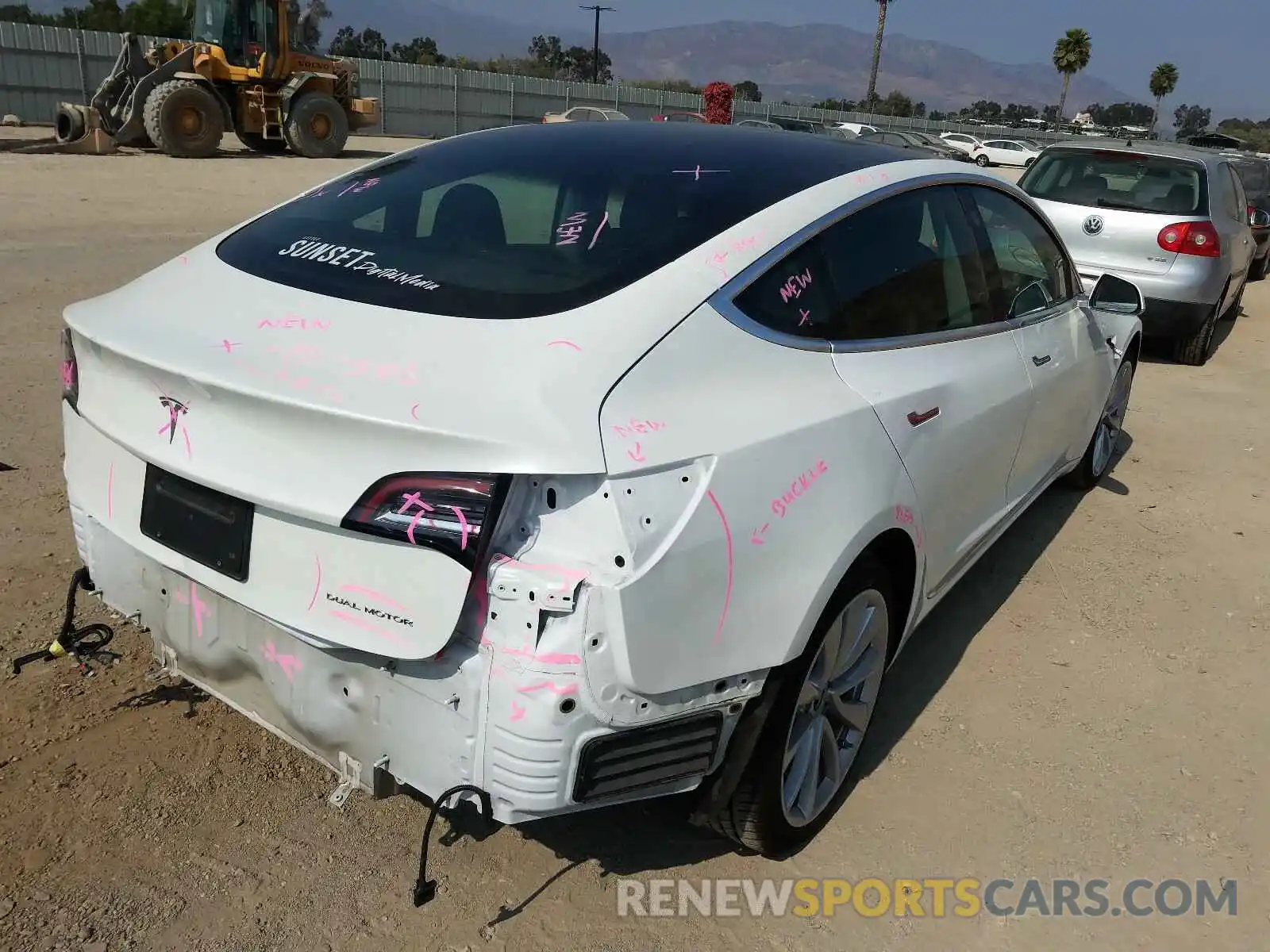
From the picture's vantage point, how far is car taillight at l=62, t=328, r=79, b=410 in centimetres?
245

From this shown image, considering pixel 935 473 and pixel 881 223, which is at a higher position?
pixel 881 223

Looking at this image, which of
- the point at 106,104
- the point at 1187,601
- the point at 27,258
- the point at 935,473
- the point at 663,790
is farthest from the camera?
the point at 106,104

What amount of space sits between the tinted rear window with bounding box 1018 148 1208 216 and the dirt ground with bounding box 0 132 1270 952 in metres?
4.73

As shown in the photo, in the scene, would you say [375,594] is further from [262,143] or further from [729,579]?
[262,143]

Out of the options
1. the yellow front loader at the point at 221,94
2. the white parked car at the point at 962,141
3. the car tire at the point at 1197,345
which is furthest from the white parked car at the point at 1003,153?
the car tire at the point at 1197,345

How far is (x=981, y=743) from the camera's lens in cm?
321

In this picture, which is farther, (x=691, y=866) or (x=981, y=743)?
(x=981, y=743)

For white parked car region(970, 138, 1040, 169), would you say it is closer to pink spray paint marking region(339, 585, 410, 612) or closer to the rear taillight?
the rear taillight

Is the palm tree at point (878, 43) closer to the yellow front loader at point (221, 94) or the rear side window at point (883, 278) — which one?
the yellow front loader at point (221, 94)

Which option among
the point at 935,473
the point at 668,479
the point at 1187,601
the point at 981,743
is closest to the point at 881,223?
the point at 935,473

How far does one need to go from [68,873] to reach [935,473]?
237 cm

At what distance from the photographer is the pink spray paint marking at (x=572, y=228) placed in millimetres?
2502

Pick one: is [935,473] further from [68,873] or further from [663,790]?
[68,873]

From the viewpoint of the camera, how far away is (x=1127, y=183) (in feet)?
27.9
